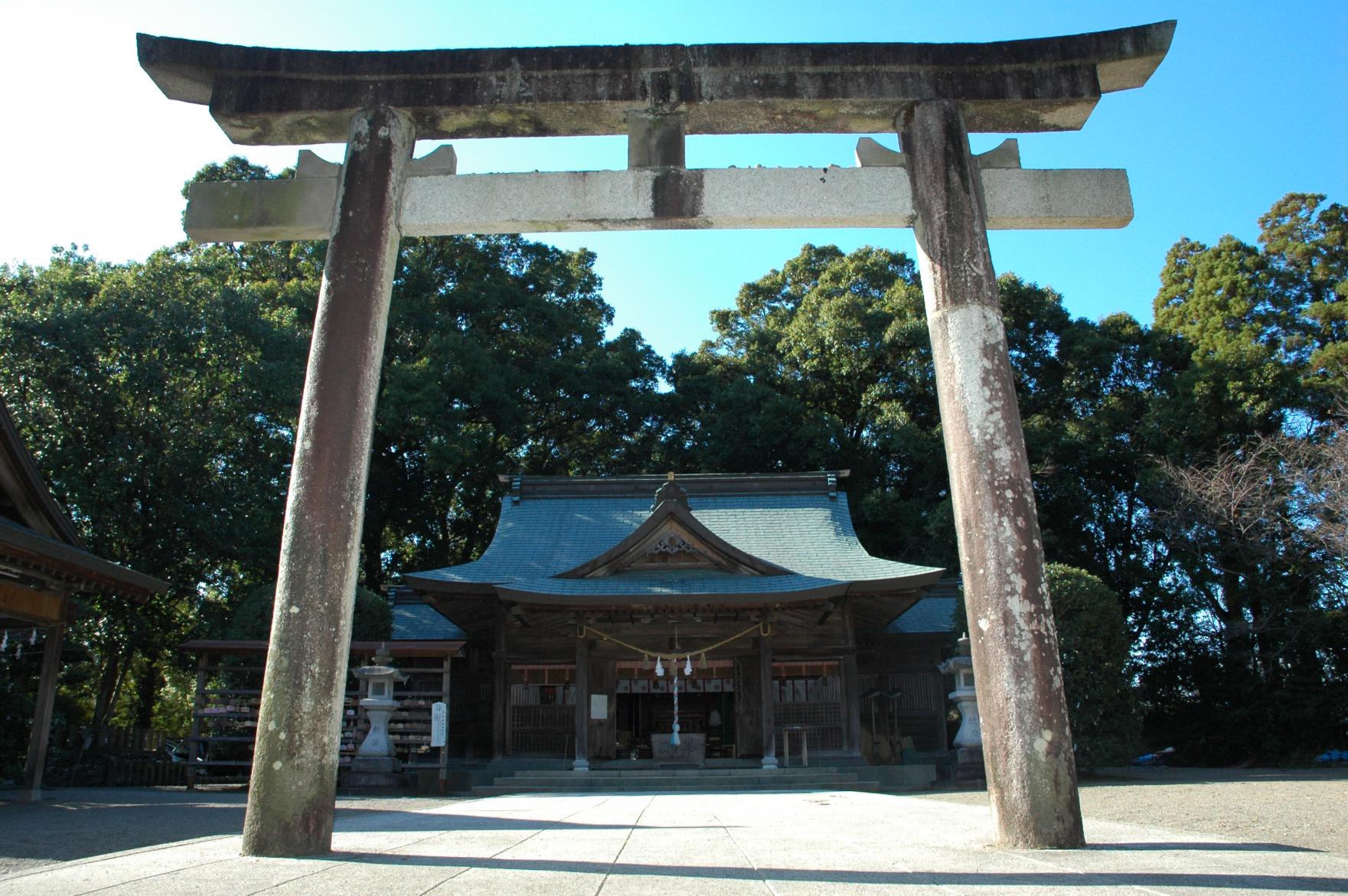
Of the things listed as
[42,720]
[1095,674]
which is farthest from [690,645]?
[42,720]

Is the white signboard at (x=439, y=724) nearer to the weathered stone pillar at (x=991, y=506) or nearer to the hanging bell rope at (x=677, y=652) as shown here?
the hanging bell rope at (x=677, y=652)

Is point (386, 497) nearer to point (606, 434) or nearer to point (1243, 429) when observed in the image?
point (606, 434)

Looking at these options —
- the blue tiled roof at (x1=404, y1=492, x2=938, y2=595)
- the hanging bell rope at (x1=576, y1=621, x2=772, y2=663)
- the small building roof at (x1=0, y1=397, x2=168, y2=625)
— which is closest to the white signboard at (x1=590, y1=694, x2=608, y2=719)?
the hanging bell rope at (x1=576, y1=621, x2=772, y2=663)

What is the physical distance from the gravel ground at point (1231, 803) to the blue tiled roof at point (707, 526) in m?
→ 4.57

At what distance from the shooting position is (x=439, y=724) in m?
13.6

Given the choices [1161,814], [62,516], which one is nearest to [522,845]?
[1161,814]

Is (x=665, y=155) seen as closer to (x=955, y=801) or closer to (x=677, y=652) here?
(x=955, y=801)

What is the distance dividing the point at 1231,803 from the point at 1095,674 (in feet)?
17.0

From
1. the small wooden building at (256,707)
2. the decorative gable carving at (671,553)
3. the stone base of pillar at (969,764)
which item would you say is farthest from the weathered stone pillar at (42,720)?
the stone base of pillar at (969,764)

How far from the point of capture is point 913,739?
18594mm

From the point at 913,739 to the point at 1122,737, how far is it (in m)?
5.36

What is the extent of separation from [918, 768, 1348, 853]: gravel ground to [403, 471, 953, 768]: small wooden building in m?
3.96

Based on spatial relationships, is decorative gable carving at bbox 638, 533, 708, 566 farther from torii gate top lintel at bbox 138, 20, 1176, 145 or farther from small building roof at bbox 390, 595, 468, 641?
torii gate top lintel at bbox 138, 20, 1176, 145

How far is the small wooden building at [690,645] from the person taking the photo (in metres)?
15.5
